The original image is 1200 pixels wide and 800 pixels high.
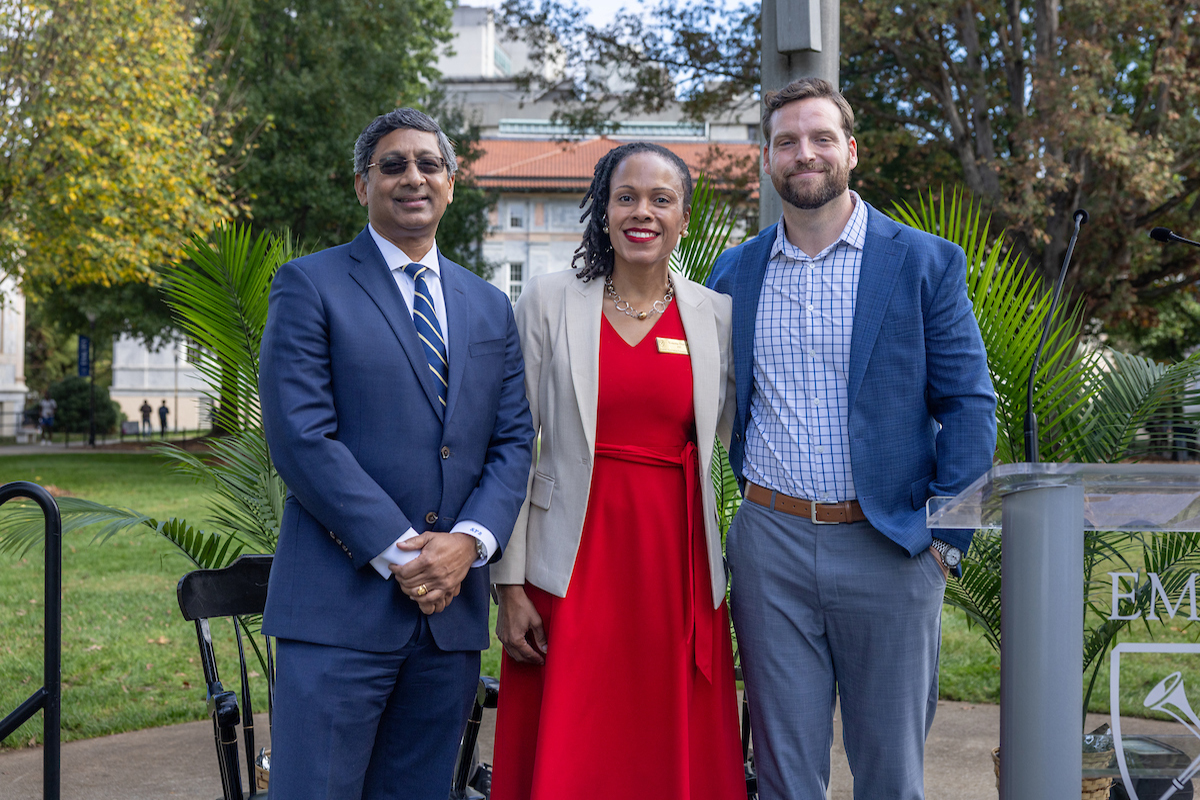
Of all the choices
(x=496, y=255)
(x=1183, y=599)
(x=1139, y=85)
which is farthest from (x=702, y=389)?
(x=496, y=255)

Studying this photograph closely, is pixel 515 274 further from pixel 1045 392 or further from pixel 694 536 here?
pixel 694 536

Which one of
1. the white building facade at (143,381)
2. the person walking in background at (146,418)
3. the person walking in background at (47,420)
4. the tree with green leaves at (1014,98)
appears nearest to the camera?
the tree with green leaves at (1014,98)

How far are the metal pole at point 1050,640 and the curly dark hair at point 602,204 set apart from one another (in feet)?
4.75

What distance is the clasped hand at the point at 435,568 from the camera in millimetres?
2395

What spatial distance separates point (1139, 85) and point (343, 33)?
14520 millimetres

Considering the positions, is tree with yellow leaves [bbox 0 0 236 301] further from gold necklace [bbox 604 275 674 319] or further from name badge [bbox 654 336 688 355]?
name badge [bbox 654 336 688 355]

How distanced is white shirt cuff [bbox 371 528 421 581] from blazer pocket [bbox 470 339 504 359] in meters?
0.48

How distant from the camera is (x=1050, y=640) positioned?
1737 mm

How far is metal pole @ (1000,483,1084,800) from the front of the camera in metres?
1.73

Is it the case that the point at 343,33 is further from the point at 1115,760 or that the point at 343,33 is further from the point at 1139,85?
the point at 1115,760

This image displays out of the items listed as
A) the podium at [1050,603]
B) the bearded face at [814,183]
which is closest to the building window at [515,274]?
the bearded face at [814,183]

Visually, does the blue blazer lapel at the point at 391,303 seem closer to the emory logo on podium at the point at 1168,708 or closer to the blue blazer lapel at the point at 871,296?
the blue blazer lapel at the point at 871,296

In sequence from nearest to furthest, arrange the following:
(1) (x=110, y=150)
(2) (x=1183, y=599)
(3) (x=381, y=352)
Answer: (2) (x=1183, y=599) < (3) (x=381, y=352) < (1) (x=110, y=150)

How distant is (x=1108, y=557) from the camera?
9.93 ft
